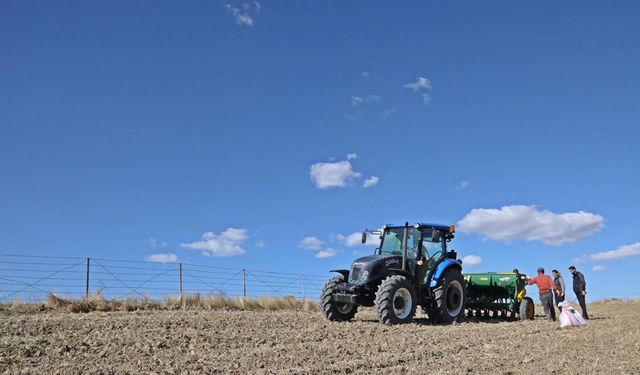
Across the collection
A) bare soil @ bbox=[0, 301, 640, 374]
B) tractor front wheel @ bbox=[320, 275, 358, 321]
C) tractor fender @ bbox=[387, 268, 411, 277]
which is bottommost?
bare soil @ bbox=[0, 301, 640, 374]

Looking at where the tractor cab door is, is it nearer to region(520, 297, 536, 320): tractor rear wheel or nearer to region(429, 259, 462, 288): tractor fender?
region(429, 259, 462, 288): tractor fender

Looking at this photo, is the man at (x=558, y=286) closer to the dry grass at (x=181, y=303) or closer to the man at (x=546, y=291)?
the man at (x=546, y=291)

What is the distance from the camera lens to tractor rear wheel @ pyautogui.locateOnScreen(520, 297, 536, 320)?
16297mm

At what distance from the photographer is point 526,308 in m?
16.4

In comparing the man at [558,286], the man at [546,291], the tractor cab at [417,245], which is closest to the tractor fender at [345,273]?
the tractor cab at [417,245]

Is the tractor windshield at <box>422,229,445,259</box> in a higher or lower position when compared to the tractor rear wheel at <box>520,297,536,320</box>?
higher

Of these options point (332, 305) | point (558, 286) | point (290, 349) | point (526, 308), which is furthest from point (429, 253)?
point (290, 349)

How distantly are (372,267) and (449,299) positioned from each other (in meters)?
2.58

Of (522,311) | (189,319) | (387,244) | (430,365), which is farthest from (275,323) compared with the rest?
(522,311)

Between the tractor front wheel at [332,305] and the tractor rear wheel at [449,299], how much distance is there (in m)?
2.11

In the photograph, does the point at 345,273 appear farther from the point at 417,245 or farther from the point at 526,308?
the point at 526,308

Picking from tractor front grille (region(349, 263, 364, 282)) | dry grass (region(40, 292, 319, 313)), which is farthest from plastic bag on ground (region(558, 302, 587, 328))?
dry grass (region(40, 292, 319, 313))

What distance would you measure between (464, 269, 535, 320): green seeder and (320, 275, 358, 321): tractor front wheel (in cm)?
416

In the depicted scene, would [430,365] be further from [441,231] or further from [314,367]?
[441,231]
